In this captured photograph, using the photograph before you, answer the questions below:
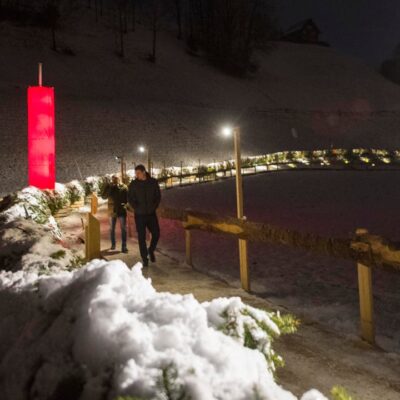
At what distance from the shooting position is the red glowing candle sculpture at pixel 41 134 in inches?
586

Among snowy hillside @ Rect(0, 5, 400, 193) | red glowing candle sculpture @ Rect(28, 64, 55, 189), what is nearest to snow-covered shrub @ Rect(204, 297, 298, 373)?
red glowing candle sculpture @ Rect(28, 64, 55, 189)

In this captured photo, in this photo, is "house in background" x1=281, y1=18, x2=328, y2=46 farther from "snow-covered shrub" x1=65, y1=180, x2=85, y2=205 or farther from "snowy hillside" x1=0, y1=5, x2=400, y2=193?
"snow-covered shrub" x1=65, y1=180, x2=85, y2=205

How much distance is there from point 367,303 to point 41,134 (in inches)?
508

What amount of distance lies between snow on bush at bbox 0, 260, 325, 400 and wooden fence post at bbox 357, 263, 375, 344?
319 cm

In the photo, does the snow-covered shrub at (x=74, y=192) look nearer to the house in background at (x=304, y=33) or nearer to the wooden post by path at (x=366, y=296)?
the wooden post by path at (x=366, y=296)

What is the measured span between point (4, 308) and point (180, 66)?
59882 millimetres

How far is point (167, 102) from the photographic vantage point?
163 ft

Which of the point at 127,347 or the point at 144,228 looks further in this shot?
the point at 144,228

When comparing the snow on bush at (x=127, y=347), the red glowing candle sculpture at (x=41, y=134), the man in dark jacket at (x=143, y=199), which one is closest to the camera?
the snow on bush at (x=127, y=347)

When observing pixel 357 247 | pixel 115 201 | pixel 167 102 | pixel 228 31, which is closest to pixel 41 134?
pixel 115 201

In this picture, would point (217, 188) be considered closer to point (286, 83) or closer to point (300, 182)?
point (300, 182)

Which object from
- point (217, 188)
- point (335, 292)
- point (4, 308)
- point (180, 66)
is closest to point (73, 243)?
point (335, 292)

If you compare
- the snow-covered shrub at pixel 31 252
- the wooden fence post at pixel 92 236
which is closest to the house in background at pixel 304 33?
the wooden fence post at pixel 92 236

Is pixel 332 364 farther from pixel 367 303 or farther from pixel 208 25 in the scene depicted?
pixel 208 25
